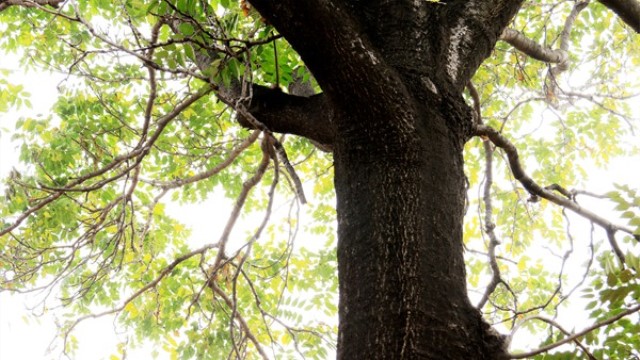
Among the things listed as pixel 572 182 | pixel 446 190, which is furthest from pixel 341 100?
pixel 572 182

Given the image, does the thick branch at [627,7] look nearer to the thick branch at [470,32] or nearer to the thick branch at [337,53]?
the thick branch at [470,32]

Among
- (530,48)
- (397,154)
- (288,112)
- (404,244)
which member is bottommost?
(404,244)

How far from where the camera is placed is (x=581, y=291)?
178cm

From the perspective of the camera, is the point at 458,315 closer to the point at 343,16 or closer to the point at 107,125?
the point at 343,16

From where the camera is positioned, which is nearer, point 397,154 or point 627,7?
point 397,154

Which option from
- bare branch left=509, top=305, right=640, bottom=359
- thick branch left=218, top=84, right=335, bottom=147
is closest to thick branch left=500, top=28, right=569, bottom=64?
thick branch left=218, top=84, right=335, bottom=147

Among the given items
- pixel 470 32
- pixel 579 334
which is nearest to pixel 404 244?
pixel 579 334

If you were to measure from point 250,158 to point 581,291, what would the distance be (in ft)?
15.1

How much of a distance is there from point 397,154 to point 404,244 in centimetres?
34

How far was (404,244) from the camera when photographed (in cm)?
168

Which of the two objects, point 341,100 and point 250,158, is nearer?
point 341,100

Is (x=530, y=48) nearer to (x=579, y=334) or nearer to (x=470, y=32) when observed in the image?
(x=470, y=32)

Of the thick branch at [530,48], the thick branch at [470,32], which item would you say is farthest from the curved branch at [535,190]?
the thick branch at [530,48]

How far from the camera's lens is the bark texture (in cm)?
158
